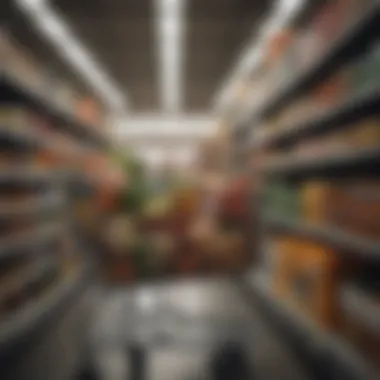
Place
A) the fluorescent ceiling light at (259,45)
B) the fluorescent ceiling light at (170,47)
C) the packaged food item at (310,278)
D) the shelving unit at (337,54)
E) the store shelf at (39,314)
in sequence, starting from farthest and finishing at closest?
the fluorescent ceiling light at (170,47) → the fluorescent ceiling light at (259,45) → the store shelf at (39,314) → the packaged food item at (310,278) → the shelving unit at (337,54)

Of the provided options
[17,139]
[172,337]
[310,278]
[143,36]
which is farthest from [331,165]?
[143,36]

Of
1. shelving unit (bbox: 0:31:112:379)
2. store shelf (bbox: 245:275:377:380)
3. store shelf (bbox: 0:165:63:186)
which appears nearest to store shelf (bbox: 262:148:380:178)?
store shelf (bbox: 245:275:377:380)

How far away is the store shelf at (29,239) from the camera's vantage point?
3621 millimetres

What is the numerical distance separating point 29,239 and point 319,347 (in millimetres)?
2034

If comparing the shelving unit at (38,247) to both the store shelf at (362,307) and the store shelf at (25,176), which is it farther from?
the store shelf at (362,307)

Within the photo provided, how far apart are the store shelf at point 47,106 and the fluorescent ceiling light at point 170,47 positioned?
1194mm

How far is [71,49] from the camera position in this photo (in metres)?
6.49

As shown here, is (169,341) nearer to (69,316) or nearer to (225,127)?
(69,316)

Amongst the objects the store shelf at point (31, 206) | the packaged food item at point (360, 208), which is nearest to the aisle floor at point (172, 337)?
the packaged food item at point (360, 208)

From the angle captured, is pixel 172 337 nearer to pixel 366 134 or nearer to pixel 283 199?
pixel 366 134

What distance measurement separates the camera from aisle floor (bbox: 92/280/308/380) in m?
2.91

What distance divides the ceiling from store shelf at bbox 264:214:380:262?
2035 mm

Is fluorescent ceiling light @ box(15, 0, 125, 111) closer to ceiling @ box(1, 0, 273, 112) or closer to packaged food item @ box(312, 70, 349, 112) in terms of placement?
ceiling @ box(1, 0, 273, 112)

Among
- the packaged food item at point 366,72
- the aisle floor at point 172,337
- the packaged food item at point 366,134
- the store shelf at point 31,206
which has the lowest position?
the aisle floor at point 172,337
